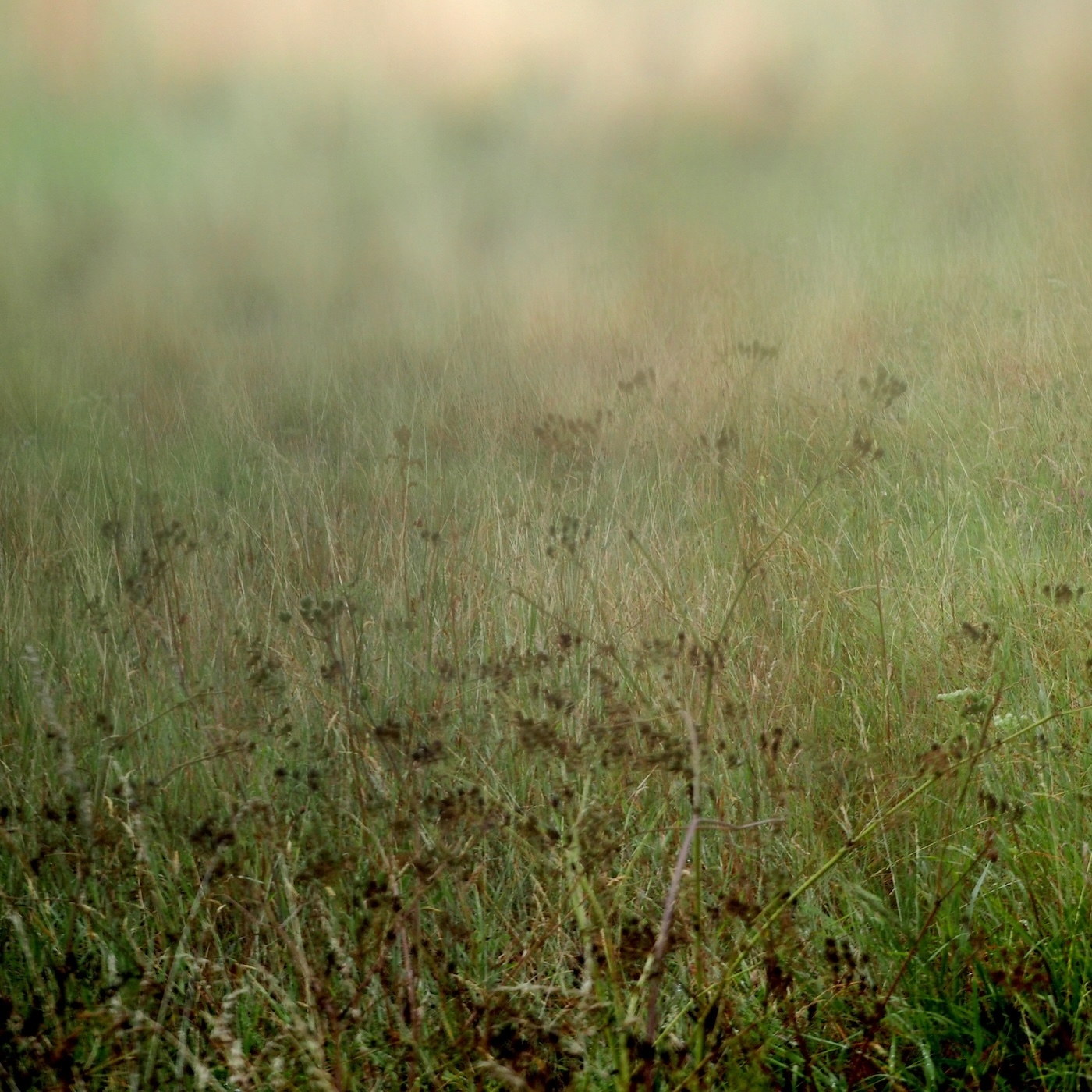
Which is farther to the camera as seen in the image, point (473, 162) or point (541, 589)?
point (473, 162)

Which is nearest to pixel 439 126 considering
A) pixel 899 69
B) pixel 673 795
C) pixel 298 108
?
pixel 298 108

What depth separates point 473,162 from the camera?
3172 millimetres

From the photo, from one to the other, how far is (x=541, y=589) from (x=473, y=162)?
1.46 metres

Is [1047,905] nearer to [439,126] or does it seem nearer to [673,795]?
[673,795]

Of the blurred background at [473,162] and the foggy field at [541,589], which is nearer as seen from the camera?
the foggy field at [541,589]

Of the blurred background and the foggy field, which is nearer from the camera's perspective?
the foggy field

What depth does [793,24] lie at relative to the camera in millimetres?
3281

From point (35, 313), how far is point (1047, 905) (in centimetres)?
264

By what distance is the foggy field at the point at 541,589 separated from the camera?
127 cm

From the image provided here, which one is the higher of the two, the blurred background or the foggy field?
the blurred background

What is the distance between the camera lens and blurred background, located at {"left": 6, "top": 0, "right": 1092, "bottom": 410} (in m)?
2.87

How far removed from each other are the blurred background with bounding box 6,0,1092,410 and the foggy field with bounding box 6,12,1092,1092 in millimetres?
16

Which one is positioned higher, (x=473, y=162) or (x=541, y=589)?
(x=473, y=162)

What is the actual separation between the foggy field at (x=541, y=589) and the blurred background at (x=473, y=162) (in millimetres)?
16
